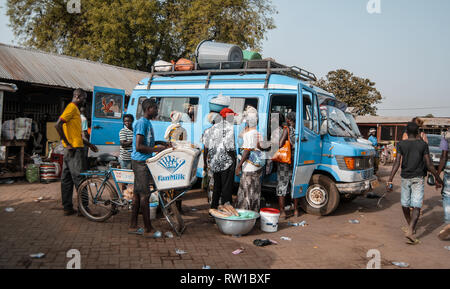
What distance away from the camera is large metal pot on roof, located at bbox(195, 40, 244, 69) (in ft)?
26.4

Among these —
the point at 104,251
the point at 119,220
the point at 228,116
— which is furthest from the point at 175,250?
the point at 228,116

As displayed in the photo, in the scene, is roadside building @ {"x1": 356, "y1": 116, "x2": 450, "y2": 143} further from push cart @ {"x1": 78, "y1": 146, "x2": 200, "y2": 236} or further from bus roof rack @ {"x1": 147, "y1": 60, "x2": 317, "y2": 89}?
push cart @ {"x1": 78, "y1": 146, "x2": 200, "y2": 236}

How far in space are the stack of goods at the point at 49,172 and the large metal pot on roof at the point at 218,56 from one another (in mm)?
5014

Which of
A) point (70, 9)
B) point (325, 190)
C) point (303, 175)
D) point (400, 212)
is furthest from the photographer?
point (70, 9)

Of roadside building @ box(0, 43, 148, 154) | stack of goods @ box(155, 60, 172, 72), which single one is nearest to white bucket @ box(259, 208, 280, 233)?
stack of goods @ box(155, 60, 172, 72)

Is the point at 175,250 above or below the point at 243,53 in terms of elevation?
below

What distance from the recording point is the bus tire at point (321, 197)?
7117 mm

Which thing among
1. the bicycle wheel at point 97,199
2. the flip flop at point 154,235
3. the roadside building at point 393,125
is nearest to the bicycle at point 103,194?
the bicycle wheel at point 97,199

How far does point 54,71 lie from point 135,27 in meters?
10.3

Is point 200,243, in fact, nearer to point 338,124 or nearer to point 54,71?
point 338,124

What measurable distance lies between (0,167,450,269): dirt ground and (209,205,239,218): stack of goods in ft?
1.18

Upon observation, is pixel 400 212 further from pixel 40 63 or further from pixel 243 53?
pixel 40 63

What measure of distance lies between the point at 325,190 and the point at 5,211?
244 inches

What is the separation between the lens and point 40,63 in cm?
1375
